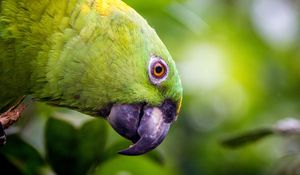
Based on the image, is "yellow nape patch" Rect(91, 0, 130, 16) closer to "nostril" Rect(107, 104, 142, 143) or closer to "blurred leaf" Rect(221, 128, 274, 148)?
"nostril" Rect(107, 104, 142, 143)

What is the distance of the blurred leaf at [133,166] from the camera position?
3.33m

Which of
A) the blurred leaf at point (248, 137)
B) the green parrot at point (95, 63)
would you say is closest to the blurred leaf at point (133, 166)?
the blurred leaf at point (248, 137)

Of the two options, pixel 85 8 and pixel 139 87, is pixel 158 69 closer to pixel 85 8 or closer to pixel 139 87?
pixel 139 87

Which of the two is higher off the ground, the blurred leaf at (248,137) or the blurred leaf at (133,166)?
the blurred leaf at (248,137)

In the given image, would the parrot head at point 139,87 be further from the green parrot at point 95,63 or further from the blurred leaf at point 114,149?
the blurred leaf at point 114,149

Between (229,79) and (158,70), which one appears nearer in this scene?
(158,70)

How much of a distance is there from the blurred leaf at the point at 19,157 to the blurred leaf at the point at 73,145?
62 millimetres

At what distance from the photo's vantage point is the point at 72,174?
9.34ft

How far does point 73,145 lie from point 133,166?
0.56 metres

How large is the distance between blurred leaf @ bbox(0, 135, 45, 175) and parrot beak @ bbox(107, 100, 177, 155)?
0.40 metres

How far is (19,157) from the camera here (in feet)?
9.43

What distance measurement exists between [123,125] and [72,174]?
35cm

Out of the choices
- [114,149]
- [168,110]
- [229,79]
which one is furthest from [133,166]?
[229,79]

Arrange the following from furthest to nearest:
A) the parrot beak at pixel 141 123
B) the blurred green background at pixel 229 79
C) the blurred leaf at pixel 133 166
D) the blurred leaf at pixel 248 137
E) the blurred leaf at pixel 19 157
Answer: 1. the blurred green background at pixel 229 79
2. the blurred leaf at pixel 133 166
3. the blurred leaf at pixel 248 137
4. the blurred leaf at pixel 19 157
5. the parrot beak at pixel 141 123
